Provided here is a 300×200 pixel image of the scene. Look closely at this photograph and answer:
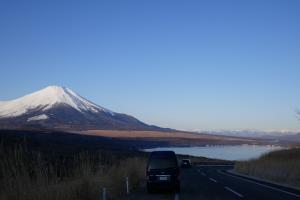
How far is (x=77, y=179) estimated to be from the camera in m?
17.6

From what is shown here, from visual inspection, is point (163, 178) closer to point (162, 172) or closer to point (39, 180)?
point (162, 172)

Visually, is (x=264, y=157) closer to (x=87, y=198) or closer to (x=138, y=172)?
(x=138, y=172)

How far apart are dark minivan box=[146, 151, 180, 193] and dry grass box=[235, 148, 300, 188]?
281 inches

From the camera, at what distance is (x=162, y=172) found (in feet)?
68.8

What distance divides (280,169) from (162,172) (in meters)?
12.0

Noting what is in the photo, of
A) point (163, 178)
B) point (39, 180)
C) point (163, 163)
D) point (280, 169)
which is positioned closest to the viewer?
point (39, 180)

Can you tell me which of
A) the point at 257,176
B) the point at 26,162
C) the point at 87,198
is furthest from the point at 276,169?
the point at 26,162

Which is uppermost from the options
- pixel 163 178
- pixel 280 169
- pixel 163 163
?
pixel 163 163

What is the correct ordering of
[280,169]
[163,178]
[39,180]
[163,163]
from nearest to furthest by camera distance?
[39,180] < [163,178] < [163,163] < [280,169]

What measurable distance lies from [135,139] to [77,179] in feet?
555

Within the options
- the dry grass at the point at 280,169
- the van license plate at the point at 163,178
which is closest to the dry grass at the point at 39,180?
the van license plate at the point at 163,178

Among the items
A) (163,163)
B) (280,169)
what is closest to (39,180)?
(163,163)

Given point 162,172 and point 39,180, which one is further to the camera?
point 162,172

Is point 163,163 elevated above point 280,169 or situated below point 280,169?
above
